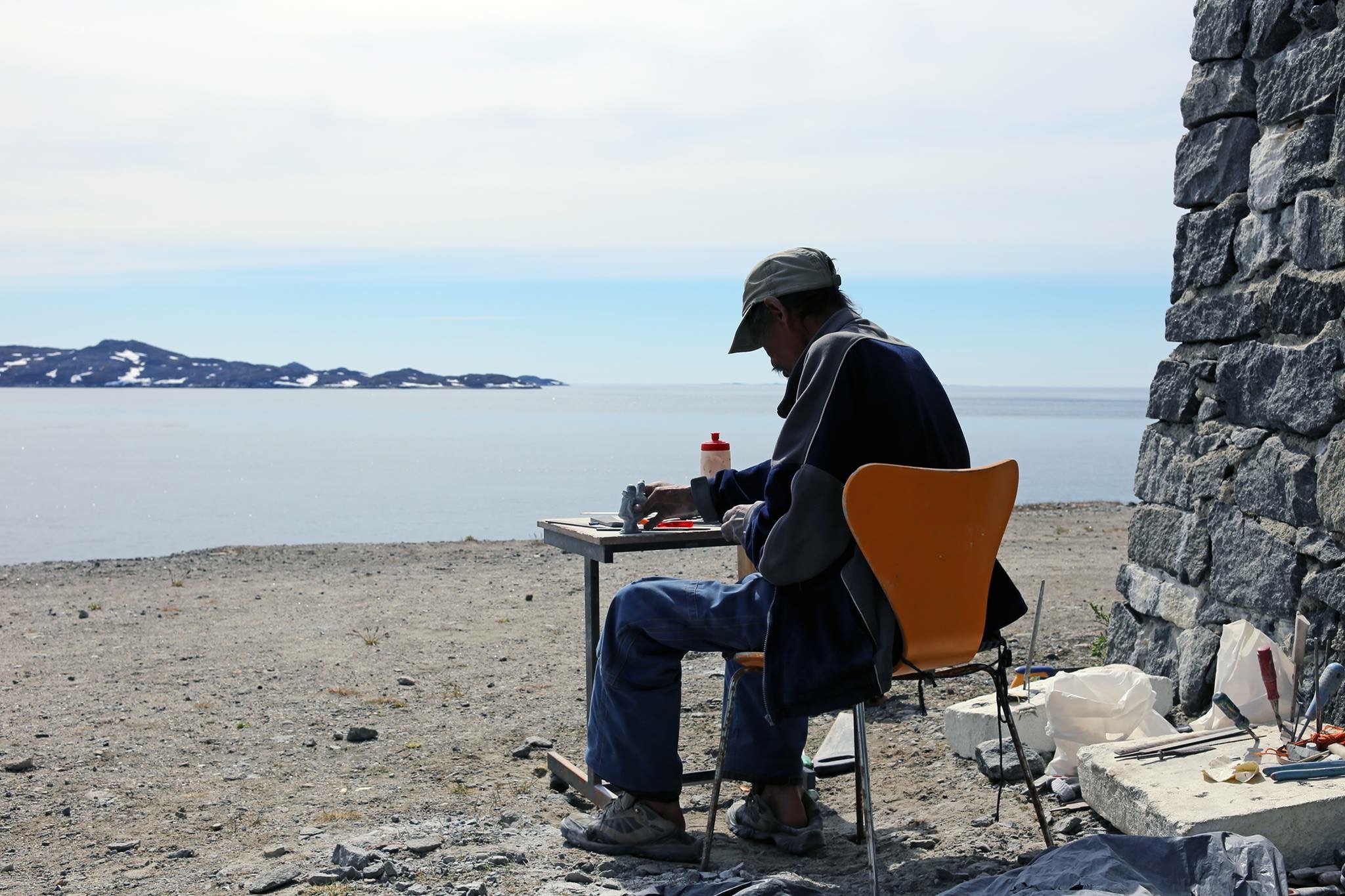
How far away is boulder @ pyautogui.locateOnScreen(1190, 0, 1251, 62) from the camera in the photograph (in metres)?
4.60

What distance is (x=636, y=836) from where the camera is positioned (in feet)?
12.0

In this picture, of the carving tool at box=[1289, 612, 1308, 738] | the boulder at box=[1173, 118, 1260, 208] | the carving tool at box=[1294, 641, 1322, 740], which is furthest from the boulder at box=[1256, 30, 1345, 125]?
the carving tool at box=[1294, 641, 1322, 740]

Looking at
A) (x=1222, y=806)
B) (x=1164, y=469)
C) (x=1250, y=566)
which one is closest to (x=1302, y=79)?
(x=1164, y=469)

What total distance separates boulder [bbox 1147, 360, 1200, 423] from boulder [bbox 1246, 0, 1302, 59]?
3.90 ft

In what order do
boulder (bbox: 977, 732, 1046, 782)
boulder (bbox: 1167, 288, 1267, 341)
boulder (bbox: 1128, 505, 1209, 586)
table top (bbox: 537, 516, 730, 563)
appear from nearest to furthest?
table top (bbox: 537, 516, 730, 563) < boulder (bbox: 977, 732, 1046, 782) < boulder (bbox: 1167, 288, 1267, 341) < boulder (bbox: 1128, 505, 1209, 586)

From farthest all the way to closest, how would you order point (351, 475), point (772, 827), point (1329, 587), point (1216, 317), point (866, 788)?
point (351, 475)
point (1216, 317)
point (1329, 587)
point (772, 827)
point (866, 788)

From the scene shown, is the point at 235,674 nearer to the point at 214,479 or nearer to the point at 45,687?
the point at 45,687

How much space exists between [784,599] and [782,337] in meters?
0.78

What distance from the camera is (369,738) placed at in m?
5.26

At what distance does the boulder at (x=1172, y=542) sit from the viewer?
4695 mm

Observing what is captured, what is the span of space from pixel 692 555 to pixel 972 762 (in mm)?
6978

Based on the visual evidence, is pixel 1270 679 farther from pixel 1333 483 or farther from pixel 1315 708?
pixel 1333 483

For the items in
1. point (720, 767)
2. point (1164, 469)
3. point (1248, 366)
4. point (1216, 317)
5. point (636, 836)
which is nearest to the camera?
point (720, 767)

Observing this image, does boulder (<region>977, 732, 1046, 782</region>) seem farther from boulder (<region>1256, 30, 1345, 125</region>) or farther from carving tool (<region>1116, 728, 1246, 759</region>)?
boulder (<region>1256, 30, 1345, 125</region>)
